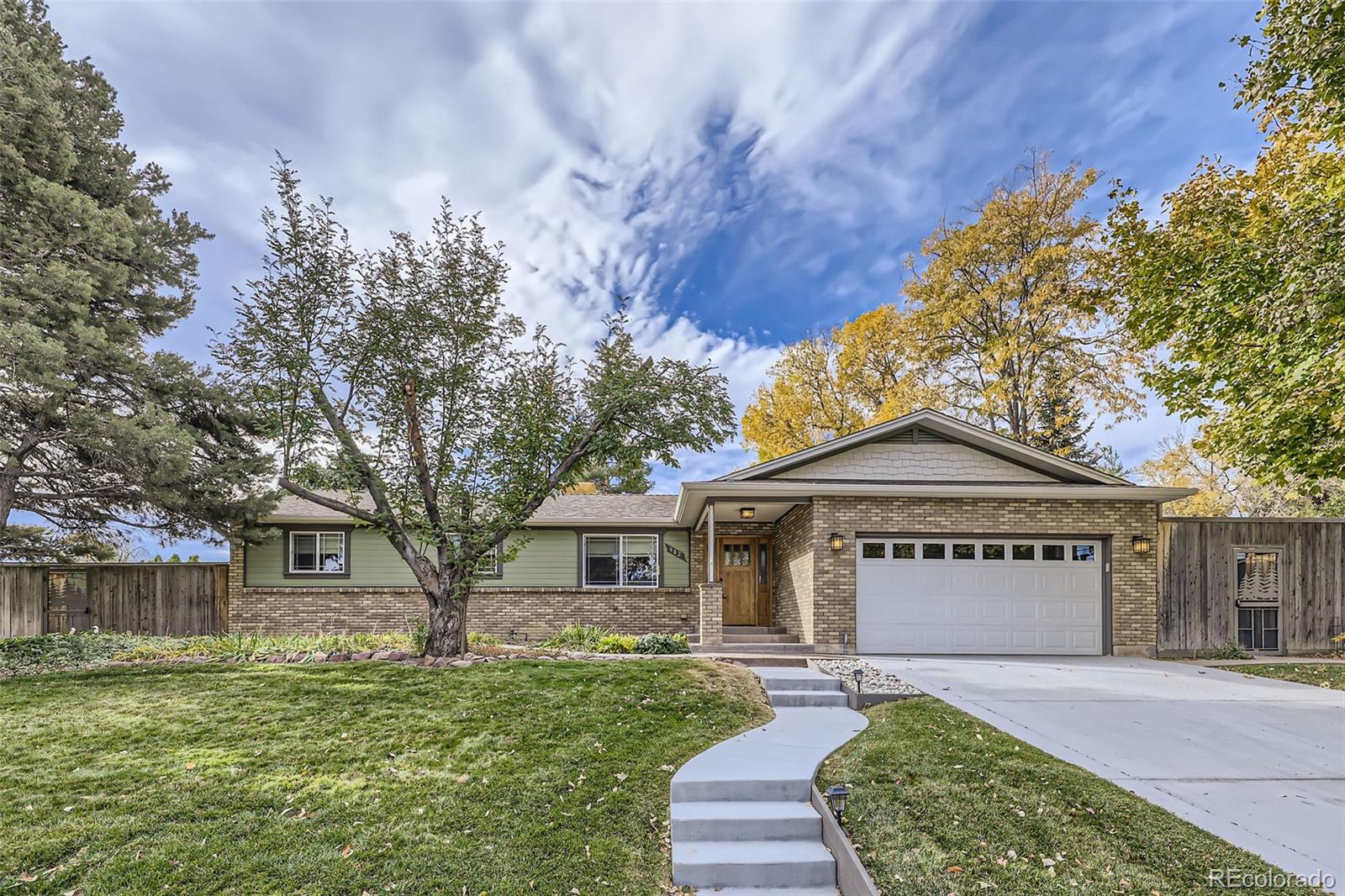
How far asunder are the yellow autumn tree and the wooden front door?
7573mm

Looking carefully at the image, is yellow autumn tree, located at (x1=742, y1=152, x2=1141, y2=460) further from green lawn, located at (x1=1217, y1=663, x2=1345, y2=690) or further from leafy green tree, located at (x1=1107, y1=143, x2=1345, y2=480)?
green lawn, located at (x1=1217, y1=663, x2=1345, y2=690)

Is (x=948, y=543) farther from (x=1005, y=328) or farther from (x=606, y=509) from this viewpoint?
(x=1005, y=328)

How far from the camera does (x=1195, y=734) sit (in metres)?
6.64

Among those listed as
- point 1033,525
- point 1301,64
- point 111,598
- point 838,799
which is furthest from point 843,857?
point 111,598

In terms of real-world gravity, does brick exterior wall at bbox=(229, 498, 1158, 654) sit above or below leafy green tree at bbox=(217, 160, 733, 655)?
below

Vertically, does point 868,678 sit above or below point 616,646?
above

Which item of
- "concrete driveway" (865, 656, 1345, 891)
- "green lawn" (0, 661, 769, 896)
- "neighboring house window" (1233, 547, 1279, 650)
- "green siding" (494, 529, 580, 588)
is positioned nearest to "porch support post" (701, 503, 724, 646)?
"concrete driveway" (865, 656, 1345, 891)

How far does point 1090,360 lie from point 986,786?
16.4 meters

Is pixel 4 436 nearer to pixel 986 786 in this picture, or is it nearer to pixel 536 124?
pixel 536 124

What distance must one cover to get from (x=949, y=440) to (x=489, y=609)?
1039cm

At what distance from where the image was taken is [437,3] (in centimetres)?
875

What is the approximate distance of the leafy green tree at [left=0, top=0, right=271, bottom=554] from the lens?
10.4 meters

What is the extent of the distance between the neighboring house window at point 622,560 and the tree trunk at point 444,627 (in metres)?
5.62

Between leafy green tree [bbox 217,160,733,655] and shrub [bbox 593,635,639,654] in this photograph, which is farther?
shrub [bbox 593,635,639,654]
